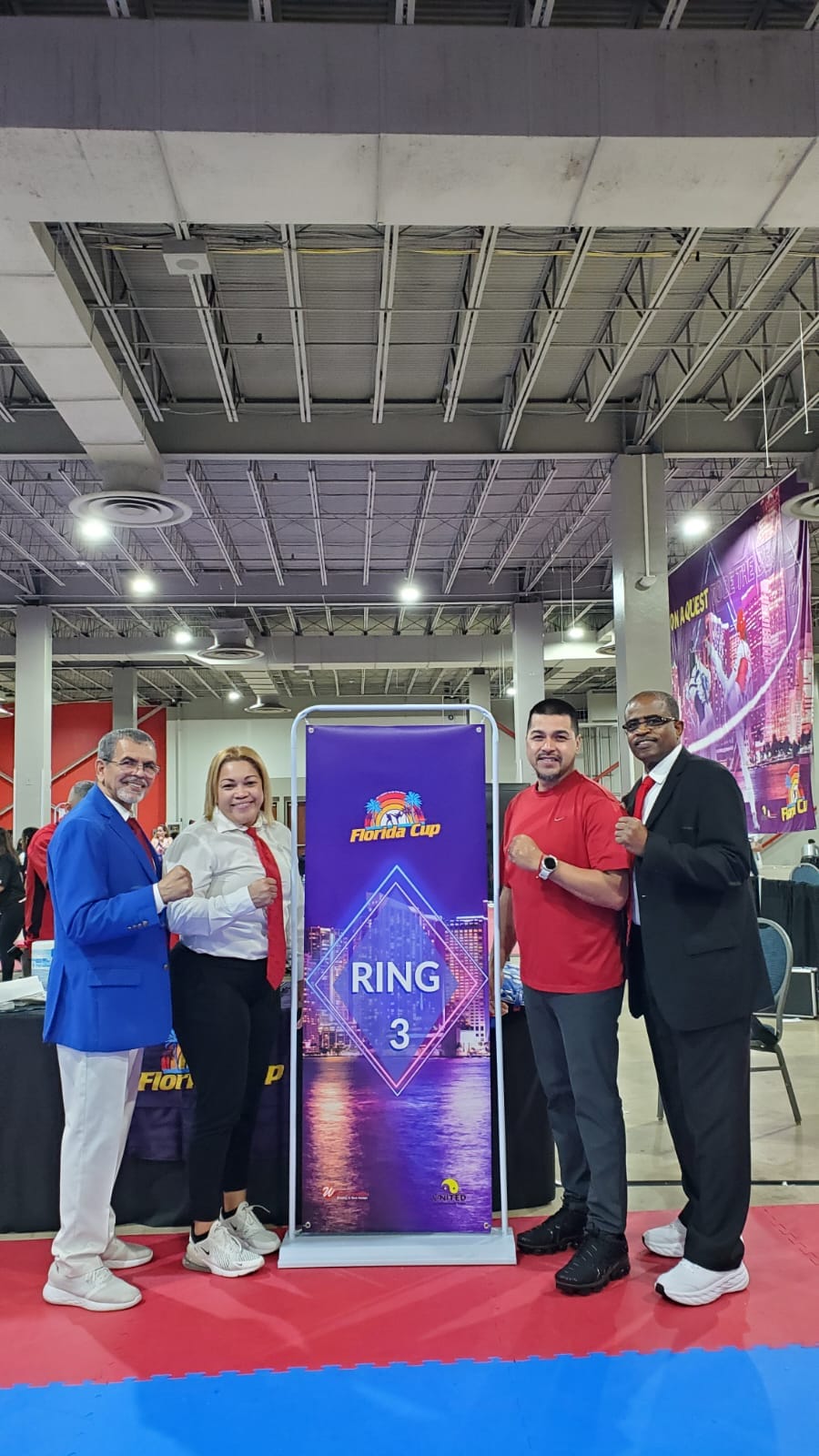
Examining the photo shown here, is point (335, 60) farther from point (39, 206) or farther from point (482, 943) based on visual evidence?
point (482, 943)

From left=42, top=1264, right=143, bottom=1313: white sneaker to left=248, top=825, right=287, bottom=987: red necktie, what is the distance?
99 centimetres

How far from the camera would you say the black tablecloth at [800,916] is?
28.1 feet

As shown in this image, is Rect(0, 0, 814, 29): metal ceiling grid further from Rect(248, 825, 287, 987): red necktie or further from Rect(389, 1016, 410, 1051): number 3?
Rect(389, 1016, 410, 1051): number 3

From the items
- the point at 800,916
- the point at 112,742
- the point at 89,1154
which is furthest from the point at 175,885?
the point at 800,916

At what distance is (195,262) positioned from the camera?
20.7ft

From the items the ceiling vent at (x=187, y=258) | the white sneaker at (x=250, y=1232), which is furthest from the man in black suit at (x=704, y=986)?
the ceiling vent at (x=187, y=258)

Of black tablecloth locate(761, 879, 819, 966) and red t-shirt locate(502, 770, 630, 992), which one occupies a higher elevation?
red t-shirt locate(502, 770, 630, 992)

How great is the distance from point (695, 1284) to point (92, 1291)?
5.94ft

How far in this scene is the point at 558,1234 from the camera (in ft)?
11.0

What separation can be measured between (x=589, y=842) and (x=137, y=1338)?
1961 mm

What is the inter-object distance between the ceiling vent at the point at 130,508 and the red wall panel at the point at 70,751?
1501 cm

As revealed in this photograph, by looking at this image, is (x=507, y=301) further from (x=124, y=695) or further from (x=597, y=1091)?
(x=124, y=695)

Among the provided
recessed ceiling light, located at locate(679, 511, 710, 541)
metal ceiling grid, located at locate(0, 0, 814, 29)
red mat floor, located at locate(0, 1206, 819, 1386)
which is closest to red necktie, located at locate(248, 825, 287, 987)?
red mat floor, located at locate(0, 1206, 819, 1386)

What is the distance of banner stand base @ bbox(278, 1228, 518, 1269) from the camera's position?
128 inches
